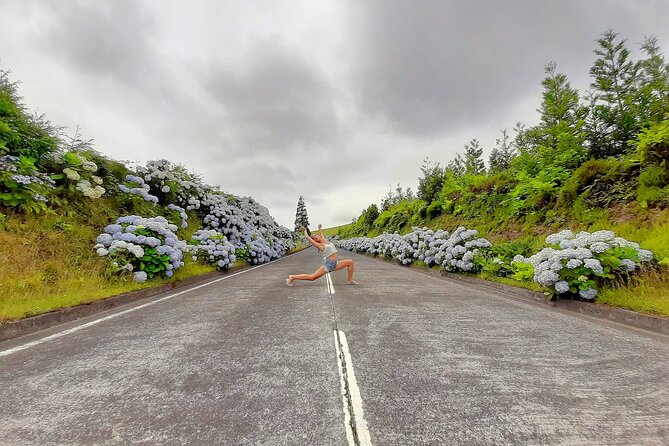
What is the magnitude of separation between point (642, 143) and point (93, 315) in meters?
13.4

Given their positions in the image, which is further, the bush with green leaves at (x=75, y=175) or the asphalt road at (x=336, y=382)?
the bush with green leaves at (x=75, y=175)

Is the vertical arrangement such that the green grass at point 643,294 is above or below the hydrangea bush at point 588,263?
below

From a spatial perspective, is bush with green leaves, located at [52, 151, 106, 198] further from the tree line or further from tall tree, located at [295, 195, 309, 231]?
tall tree, located at [295, 195, 309, 231]

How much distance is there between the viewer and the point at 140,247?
8.19 m

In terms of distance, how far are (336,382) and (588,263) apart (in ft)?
17.6

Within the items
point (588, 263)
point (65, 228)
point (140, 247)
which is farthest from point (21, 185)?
point (588, 263)

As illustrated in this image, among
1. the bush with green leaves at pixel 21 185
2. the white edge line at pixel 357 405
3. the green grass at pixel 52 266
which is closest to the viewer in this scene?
the white edge line at pixel 357 405

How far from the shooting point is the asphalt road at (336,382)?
221 centimetres

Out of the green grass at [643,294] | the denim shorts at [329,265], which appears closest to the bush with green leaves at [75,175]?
the denim shorts at [329,265]

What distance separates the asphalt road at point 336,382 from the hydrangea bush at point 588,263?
0.91 m

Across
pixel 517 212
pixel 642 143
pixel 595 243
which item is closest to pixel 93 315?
pixel 595 243

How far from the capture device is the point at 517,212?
1339cm

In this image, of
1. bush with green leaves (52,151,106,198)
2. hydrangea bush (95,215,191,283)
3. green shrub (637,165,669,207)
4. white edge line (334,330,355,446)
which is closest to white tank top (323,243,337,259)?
hydrangea bush (95,215,191,283)

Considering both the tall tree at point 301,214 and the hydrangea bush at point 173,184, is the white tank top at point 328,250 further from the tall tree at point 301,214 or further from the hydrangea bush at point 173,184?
the tall tree at point 301,214
